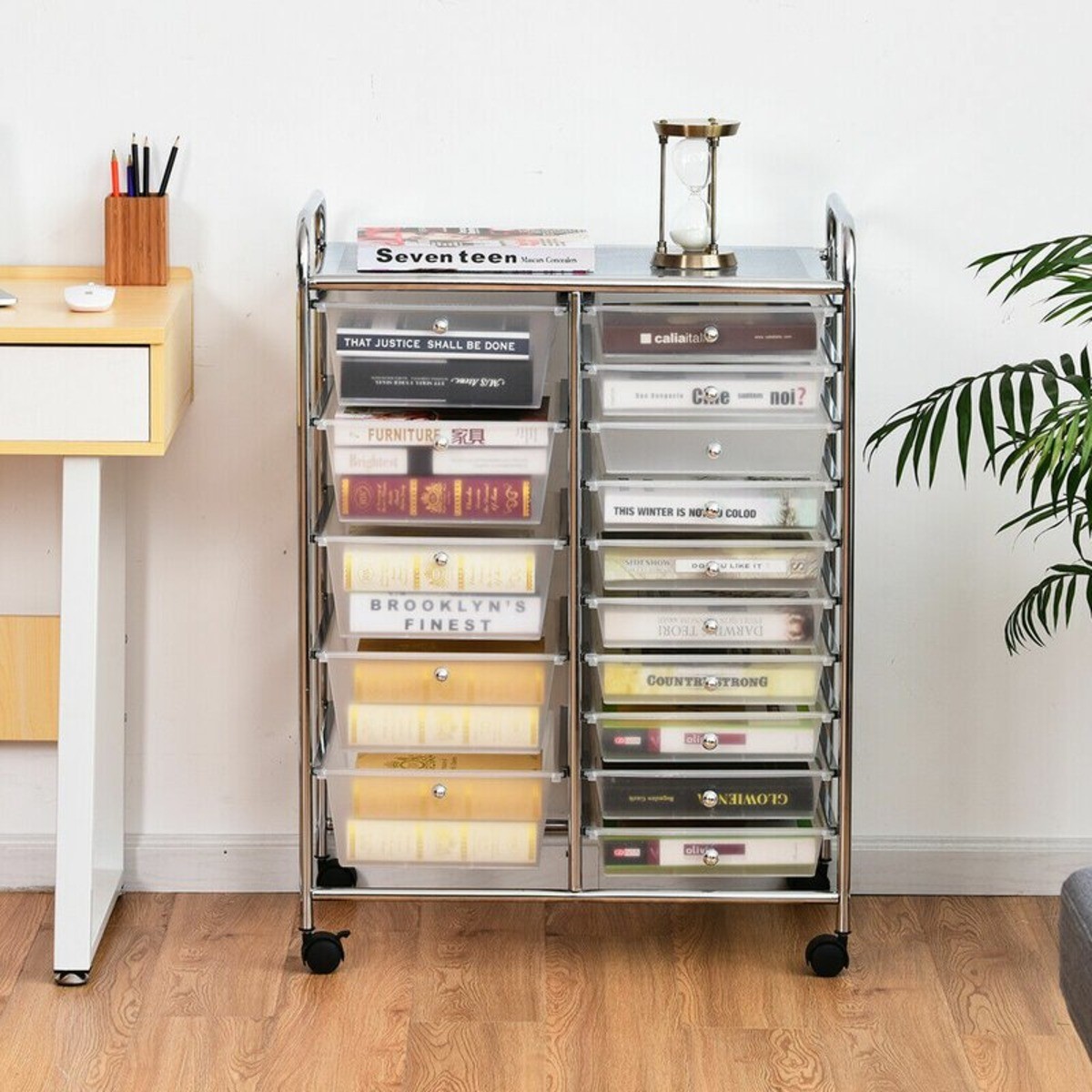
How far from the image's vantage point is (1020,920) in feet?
9.46

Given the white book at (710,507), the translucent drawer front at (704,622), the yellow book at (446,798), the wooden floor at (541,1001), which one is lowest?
the wooden floor at (541,1001)

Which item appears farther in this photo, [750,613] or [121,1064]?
[750,613]

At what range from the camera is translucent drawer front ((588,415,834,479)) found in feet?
8.23

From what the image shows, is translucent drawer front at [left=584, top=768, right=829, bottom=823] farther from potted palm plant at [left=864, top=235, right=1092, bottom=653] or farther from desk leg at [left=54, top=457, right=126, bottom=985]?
desk leg at [left=54, top=457, right=126, bottom=985]

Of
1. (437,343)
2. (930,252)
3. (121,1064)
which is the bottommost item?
(121,1064)

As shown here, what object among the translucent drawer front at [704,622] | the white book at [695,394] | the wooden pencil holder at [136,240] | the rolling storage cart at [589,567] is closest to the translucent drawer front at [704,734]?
the rolling storage cart at [589,567]

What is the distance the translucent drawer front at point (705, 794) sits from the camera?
2.62 metres

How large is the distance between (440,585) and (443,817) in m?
0.35

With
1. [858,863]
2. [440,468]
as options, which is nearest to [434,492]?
[440,468]

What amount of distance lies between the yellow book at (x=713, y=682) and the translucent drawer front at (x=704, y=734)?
1.2 inches

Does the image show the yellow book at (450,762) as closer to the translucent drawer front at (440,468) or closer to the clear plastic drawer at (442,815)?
the clear plastic drawer at (442,815)

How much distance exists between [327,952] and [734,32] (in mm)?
1482

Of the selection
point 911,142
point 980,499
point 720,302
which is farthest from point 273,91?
point 980,499

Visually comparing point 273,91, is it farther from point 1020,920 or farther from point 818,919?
point 1020,920
